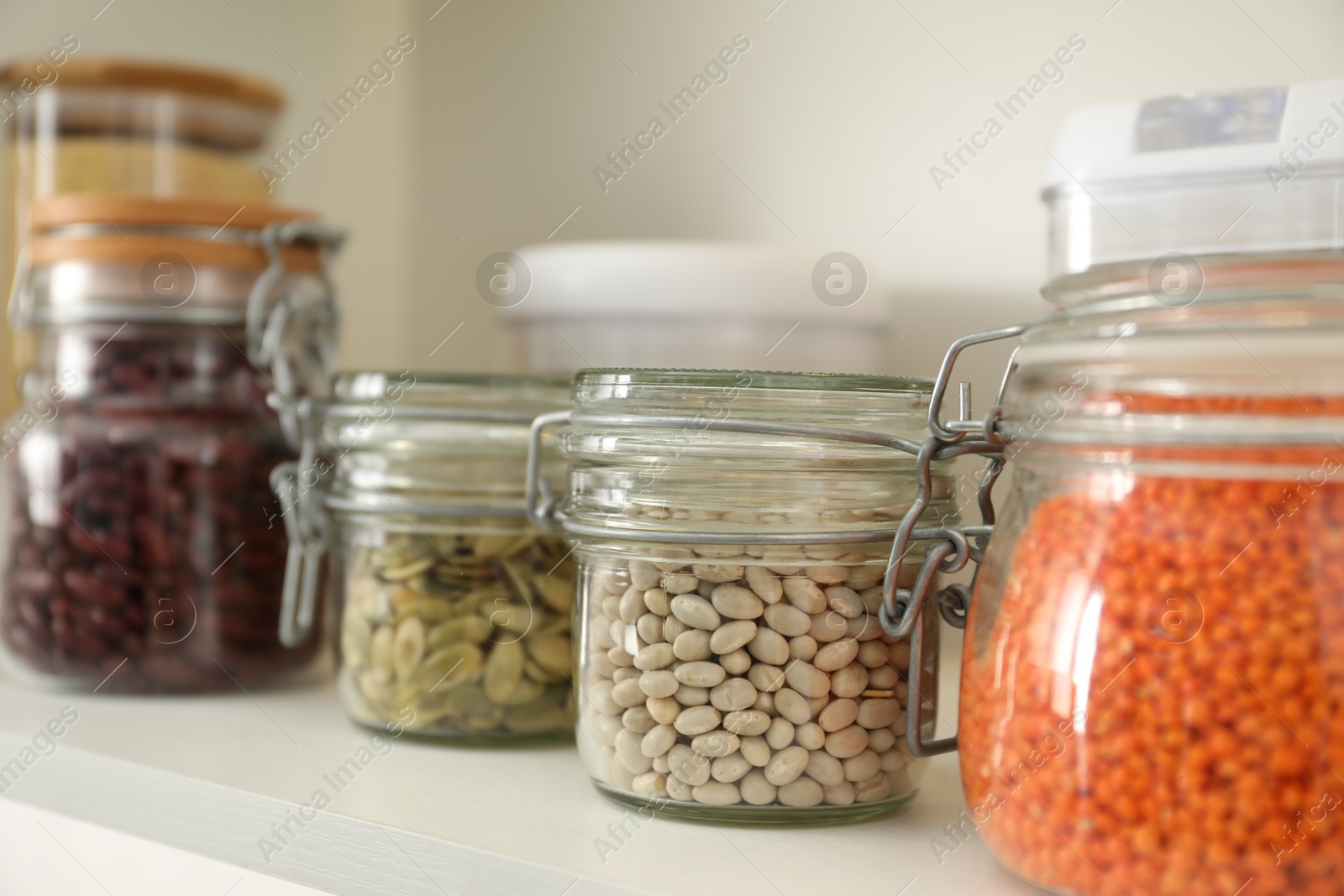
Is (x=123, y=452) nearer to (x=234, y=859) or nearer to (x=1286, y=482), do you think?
(x=234, y=859)

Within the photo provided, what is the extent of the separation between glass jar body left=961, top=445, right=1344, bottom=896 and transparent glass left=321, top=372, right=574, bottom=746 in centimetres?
25

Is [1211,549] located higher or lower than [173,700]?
higher

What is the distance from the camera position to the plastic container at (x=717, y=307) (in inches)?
25.9

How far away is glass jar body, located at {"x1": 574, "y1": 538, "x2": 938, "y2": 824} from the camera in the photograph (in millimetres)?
444

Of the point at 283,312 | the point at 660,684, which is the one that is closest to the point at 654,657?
the point at 660,684

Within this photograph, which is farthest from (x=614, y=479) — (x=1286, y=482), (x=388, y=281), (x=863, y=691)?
(x=388, y=281)

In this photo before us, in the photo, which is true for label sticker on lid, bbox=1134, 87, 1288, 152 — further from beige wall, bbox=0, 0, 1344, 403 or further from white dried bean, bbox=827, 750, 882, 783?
white dried bean, bbox=827, 750, 882, 783

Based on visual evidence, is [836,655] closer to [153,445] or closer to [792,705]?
[792,705]

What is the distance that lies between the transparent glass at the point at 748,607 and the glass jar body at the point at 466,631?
90 mm

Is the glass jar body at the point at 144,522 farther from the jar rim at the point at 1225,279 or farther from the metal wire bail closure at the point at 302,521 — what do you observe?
the jar rim at the point at 1225,279

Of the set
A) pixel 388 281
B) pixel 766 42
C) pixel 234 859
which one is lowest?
pixel 234 859

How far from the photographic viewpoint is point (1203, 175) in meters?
0.50

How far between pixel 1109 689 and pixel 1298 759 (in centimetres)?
5

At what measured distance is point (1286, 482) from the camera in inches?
13.7
